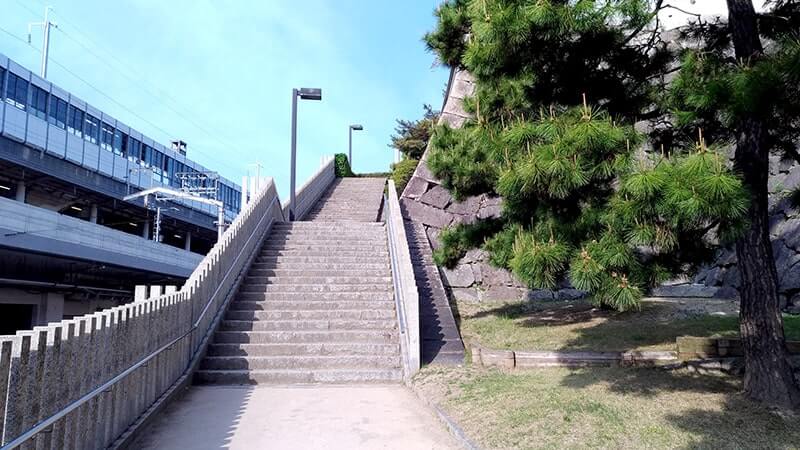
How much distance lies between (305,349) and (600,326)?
4.75 metres

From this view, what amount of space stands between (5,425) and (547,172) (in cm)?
352

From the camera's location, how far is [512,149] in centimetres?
434

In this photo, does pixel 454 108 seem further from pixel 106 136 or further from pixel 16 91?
pixel 106 136

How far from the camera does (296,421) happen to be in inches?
210

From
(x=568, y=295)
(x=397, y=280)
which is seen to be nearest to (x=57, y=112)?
(x=397, y=280)

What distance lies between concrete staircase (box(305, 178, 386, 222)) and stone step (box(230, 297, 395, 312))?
9.52 m

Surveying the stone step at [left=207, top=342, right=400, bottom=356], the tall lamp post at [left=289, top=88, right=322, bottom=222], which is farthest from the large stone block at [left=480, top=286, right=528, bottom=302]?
the tall lamp post at [left=289, top=88, right=322, bottom=222]

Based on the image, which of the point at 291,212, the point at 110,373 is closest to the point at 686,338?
the point at 110,373

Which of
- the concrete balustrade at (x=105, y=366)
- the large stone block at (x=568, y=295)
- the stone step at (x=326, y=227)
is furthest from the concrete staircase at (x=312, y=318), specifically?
the large stone block at (x=568, y=295)

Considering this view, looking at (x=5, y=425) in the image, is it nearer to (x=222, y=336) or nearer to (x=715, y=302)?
(x=222, y=336)

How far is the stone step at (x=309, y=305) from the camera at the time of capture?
29.1ft

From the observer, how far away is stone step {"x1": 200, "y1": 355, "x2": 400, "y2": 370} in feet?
24.2

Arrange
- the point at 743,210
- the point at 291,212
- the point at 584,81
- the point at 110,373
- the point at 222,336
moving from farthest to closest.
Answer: the point at 291,212, the point at 222,336, the point at 584,81, the point at 110,373, the point at 743,210

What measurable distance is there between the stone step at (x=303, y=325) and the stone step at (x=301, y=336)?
0.62 ft
